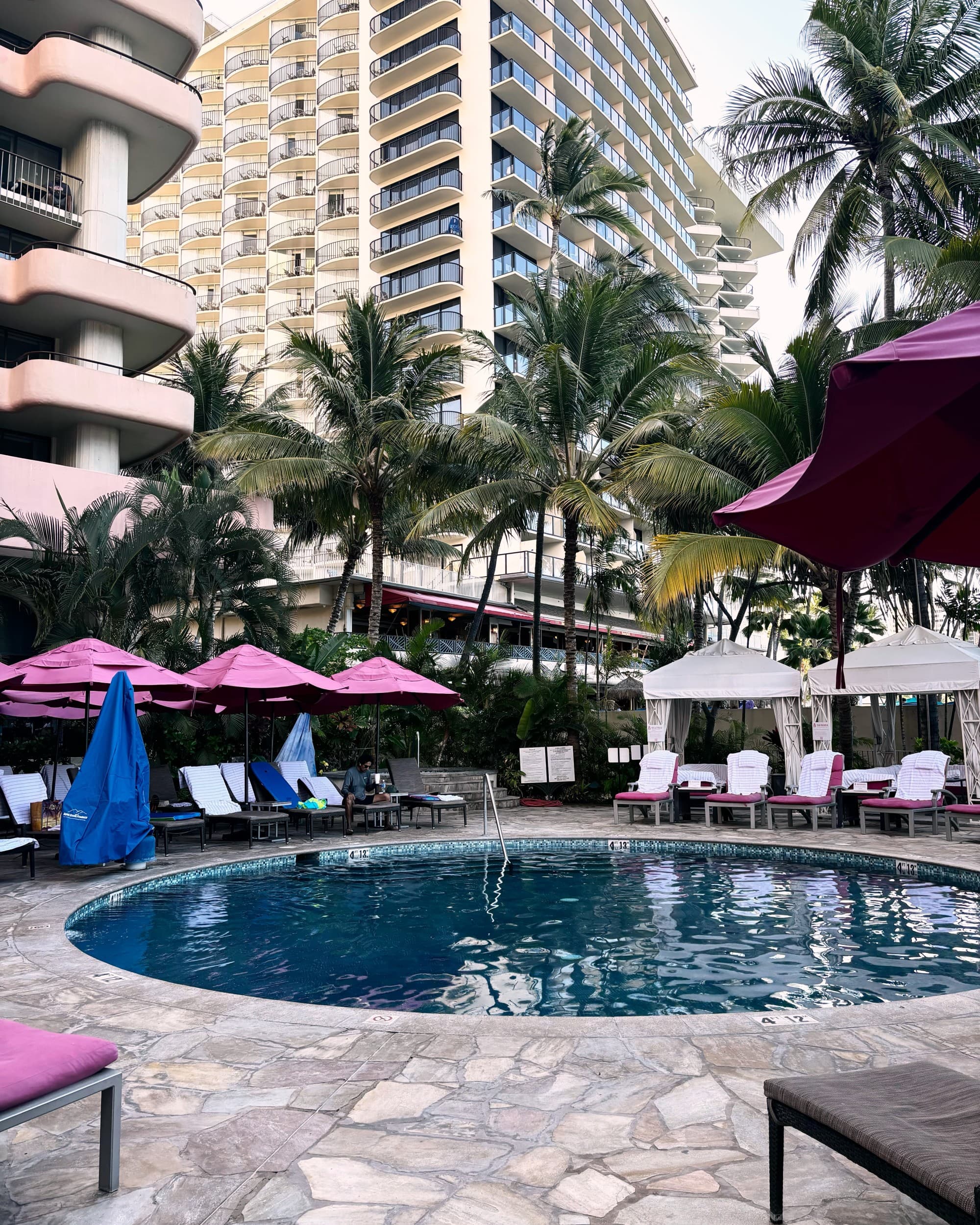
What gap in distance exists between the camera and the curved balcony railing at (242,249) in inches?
2265

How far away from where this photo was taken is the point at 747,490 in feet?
59.1

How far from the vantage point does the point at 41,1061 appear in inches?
126

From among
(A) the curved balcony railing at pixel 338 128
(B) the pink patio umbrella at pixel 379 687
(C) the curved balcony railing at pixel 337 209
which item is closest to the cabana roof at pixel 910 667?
(B) the pink patio umbrella at pixel 379 687

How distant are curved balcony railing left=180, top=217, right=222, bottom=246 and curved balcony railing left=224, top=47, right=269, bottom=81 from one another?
9.20 meters

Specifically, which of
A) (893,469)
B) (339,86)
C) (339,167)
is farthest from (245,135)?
(893,469)

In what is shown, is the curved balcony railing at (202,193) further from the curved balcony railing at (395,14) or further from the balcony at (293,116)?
the curved balcony railing at (395,14)

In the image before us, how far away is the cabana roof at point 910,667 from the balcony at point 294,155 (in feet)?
165

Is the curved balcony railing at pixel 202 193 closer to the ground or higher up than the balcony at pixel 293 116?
closer to the ground

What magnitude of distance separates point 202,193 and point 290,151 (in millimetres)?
8651

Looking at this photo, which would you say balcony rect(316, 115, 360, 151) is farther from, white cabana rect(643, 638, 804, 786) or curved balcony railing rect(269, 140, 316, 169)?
white cabana rect(643, 638, 804, 786)

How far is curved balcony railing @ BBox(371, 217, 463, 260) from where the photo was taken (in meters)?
43.5

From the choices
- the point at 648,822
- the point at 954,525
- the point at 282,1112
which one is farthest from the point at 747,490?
the point at 282,1112

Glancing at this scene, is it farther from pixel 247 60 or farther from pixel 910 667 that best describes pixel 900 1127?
pixel 247 60

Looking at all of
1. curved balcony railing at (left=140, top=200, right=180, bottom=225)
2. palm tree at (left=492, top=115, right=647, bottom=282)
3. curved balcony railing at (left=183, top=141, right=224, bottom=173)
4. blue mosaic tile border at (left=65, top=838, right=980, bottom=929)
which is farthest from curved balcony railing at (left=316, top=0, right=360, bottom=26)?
blue mosaic tile border at (left=65, top=838, right=980, bottom=929)
